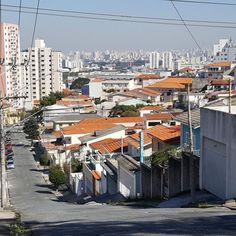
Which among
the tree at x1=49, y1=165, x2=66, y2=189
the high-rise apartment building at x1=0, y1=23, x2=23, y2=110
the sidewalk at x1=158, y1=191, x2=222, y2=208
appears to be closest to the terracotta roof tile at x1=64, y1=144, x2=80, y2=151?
the tree at x1=49, y1=165, x2=66, y2=189

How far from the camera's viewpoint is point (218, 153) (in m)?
14.4

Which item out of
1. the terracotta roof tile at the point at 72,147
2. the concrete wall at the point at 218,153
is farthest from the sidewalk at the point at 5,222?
the terracotta roof tile at the point at 72,147

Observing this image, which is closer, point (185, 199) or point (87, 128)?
point (185, 199)

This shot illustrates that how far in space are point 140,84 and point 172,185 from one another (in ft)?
348

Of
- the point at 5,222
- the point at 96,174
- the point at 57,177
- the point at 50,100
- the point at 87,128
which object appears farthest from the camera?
the point at 50,100

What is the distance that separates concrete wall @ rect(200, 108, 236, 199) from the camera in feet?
43.9

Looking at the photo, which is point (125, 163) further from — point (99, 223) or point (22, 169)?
point (22, 169)

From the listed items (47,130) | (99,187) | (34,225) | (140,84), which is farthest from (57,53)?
(34,225)

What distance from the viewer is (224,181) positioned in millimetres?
13945

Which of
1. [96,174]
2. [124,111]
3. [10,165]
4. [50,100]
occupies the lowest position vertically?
[10,165]

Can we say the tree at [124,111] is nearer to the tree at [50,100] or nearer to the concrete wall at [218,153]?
the tree at [50,100]

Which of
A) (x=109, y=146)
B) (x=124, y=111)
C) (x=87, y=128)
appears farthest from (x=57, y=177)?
(x=124, y=111)

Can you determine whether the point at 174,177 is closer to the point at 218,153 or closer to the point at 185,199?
the point at 185,199

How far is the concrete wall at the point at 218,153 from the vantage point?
13.4 m
